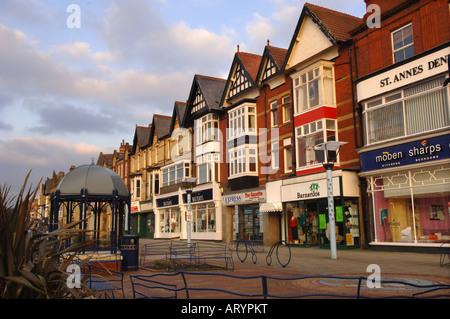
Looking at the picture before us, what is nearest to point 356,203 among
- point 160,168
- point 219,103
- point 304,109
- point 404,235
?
point 404,235

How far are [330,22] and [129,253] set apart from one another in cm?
1702

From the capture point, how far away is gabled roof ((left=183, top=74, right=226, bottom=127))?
1339 inches

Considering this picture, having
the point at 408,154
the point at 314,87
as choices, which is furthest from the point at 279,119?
the point at 408,154

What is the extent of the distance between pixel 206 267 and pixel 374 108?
36.7 feet

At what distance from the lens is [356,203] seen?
818 inches

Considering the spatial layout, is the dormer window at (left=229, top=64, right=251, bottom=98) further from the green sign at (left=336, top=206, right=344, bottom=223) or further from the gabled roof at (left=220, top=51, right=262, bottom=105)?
the green sign at (left=336, top=206, right=344, bottom=223)

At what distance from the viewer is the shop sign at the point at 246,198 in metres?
27.1

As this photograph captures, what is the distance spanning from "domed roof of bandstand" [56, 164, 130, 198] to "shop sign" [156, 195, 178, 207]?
73.9ft

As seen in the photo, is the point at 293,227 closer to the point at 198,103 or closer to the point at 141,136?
the point at 198,103

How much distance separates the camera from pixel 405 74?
17906 mm

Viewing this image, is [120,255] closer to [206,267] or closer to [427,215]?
[206,267]

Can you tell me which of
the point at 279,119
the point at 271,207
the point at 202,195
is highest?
the point at 279,119

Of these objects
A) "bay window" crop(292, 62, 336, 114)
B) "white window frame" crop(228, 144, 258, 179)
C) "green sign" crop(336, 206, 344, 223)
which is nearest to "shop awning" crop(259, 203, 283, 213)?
"white window frame" crop(228, 144, 258, 179)

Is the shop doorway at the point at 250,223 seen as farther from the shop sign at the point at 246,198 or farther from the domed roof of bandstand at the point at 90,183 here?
the domed roof of bandstand at the point at 90,183
